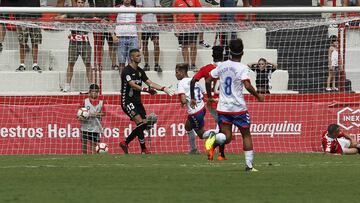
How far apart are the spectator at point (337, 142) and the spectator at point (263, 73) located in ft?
9.77

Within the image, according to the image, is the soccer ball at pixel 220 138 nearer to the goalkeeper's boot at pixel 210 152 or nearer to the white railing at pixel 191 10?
the goalkeeper's boot at pixel 210 152

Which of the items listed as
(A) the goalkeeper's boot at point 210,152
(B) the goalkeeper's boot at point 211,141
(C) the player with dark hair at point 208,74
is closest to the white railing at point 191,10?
(C) the player with dark hair at point 208,74

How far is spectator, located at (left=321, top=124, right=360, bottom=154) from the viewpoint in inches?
886

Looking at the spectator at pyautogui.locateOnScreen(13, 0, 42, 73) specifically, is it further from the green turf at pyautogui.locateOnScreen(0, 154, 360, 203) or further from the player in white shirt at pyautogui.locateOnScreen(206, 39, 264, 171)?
the player in white shirt at pyautogui.locateOnScreen(206, 39, 264, 171)

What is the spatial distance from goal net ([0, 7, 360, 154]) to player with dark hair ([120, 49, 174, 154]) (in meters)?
1.21

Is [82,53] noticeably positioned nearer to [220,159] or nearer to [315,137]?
[315,137]

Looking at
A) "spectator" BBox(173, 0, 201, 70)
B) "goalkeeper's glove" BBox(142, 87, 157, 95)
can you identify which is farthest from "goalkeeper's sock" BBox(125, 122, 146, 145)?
"spectator" BBox(173, 0, 201, 70)

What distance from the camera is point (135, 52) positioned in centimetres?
2283

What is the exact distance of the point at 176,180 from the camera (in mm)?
14617

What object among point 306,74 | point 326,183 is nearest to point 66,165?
point 326,183

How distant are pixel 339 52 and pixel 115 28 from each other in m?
5.15

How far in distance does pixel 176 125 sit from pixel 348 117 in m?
3.76

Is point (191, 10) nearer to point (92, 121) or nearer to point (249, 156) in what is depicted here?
point (92, 121)

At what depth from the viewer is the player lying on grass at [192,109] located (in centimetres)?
2272
